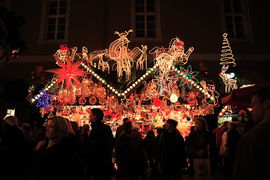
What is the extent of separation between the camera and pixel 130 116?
884 centimetres

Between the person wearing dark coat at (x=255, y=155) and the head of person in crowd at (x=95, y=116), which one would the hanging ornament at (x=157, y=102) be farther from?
the person wearing dark coat at (x=255, y=155)

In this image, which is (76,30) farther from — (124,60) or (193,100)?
(193,100)

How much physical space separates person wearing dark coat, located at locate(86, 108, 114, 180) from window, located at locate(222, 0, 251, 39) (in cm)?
1116

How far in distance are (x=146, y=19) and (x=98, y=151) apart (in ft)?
33.8

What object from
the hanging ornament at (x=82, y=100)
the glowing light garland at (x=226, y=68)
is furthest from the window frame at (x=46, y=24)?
the glowing light garland at (x=226, y=68)

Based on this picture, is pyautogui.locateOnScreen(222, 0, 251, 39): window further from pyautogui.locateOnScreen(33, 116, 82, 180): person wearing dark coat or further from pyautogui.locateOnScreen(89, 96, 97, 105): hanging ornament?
pyautogui.locateOnScreen(33, 116, 82, 180): person wearing dark coat

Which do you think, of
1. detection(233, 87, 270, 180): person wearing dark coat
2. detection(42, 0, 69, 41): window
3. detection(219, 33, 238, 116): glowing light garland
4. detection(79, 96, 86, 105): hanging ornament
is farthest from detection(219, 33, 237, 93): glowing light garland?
detection(233, 87, 270, 180): person wearing dark coat

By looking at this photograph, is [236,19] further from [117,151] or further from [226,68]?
[117,151]

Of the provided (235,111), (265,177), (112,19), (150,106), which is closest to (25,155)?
(265,177)

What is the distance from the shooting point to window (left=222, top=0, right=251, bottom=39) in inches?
516

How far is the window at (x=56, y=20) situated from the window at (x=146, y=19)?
4195 millimetres

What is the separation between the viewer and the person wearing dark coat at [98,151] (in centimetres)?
434

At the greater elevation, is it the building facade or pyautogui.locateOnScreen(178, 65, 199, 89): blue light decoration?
the building facade

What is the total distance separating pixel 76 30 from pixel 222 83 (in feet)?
28.6
